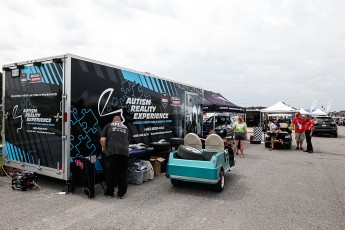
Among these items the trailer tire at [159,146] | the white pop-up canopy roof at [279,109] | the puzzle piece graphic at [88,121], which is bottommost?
the trailer tire at [159,146]

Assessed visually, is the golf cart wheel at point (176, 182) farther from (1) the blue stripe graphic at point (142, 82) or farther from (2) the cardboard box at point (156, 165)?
(1) the blue stripe graphic at point (142, 82)

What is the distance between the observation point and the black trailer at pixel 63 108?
510cm

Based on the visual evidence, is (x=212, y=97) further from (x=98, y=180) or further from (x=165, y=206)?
(x=165, y=206)

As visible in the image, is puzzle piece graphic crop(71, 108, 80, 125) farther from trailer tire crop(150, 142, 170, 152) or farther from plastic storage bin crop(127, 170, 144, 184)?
trailer tire crop(150, 142, 170, 152)

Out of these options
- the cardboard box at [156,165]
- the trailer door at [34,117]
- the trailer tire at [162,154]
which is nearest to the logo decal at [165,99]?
the trailer tire at [162,154]

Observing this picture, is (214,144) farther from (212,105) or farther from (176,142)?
(212,105)

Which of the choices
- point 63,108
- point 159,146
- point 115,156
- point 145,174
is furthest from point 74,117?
point 159,146

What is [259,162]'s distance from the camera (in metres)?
9.02

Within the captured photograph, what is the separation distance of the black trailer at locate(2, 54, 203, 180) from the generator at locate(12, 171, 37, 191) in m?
0.23

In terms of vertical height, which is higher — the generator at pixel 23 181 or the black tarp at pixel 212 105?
the black tarp at pixel 212 105

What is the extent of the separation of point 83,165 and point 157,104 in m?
3.21

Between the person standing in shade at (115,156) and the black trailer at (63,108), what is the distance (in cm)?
53

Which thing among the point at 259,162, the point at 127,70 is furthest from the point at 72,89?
the point at 259,162

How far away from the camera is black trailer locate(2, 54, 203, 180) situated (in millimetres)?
5102
